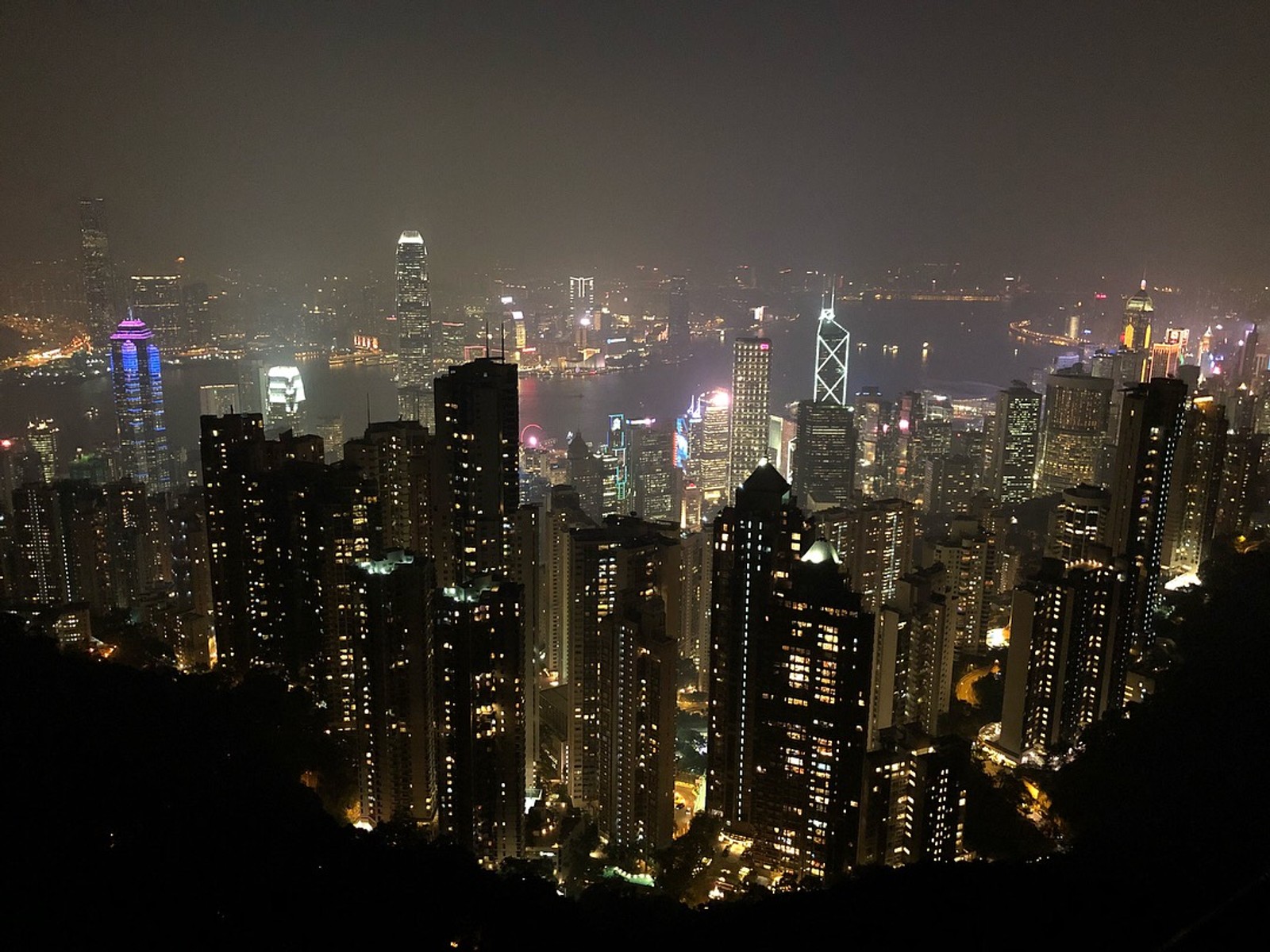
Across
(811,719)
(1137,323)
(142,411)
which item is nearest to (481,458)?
(811,719)

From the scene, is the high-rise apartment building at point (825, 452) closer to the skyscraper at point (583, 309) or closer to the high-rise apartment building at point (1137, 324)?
the skyscraper at point (583, 309)

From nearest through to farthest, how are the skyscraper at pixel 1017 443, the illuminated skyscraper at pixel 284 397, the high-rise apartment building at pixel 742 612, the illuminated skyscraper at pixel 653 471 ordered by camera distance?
1. the high-rise apartment building at pixel 742 612
2. the illuminated skyscraper at pixel 284 397
3. the illuminated skyscraper at pixel 653 471
4. the skyscraper at pixel 1017 443

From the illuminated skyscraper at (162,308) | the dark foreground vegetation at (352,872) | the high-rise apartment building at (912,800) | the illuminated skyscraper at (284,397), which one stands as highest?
the illuminated skyscraper at (162,308)

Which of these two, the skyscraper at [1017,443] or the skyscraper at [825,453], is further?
the skyscraper at [1017,443]

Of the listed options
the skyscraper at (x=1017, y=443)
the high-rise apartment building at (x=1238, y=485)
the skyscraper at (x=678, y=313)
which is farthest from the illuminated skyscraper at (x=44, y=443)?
the high-rise apartment building at (x=1238, y=485)

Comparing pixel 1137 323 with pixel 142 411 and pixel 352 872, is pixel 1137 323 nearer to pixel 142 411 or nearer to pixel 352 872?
pixel 142 411

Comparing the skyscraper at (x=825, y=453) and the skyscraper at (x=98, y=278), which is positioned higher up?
the skyscraper at (x=98, y=278)

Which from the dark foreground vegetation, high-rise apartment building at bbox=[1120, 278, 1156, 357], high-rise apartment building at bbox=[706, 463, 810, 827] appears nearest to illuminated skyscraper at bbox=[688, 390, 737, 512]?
high-rise apartment building at bbox=[1120, 278, 1156, 357]

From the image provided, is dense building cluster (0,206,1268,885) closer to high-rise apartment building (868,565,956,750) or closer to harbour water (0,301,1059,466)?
high-rise apartment building (868,565,956,750)
